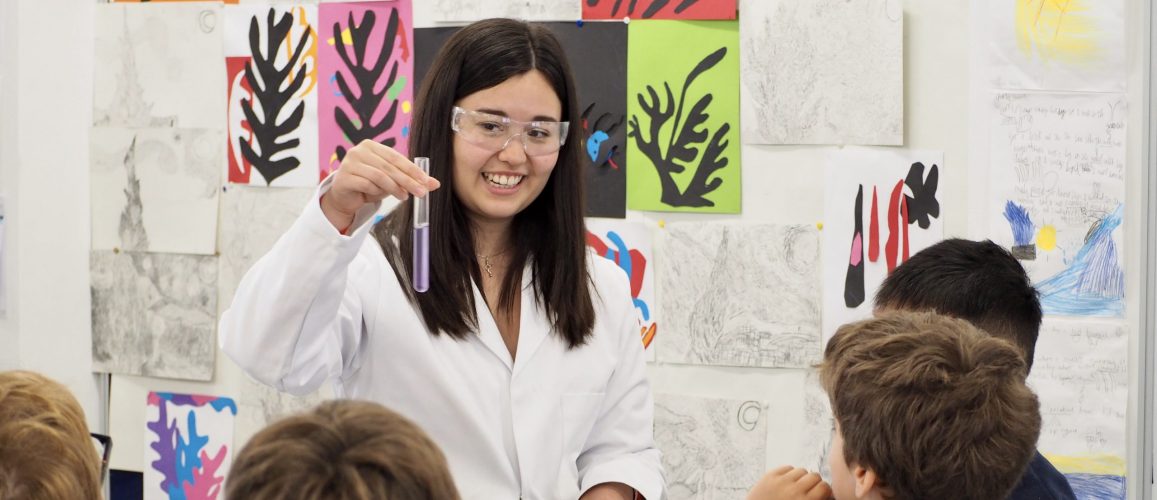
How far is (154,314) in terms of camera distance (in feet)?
8.57

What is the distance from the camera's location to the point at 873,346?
4.02 feet

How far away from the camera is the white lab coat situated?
4.20 ft

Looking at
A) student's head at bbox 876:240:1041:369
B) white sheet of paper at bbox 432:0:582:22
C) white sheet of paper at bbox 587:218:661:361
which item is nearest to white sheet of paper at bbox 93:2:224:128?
white sheet of paper at bbox 432:0:582:22

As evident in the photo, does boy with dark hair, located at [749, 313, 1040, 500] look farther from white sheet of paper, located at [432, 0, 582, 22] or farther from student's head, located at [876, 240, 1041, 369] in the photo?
white sheet of paper, located at [432, 0, 582, 22]

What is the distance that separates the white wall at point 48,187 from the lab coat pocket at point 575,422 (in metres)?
1.62

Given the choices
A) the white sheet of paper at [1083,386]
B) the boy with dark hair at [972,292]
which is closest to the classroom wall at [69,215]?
the white sheet of paper at [1083,386]

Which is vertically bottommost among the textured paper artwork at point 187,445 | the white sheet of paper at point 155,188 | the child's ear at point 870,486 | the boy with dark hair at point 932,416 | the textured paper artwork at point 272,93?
the textured paper artwork at point 187,445

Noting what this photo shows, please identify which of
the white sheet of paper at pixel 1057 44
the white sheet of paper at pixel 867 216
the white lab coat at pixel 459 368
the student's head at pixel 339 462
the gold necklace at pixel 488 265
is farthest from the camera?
the white sheet of paper at pixel 867 216

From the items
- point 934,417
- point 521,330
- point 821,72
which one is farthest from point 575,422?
point 821,72

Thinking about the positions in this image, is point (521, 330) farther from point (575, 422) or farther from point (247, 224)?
point (247, 224)

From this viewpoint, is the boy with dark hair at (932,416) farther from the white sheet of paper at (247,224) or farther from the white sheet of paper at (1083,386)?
the white sheet of paper at (247,224)

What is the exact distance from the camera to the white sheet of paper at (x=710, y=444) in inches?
90.0

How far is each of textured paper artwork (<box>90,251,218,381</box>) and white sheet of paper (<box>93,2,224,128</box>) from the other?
32cm

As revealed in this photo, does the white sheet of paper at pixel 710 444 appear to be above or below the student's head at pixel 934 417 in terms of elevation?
below
